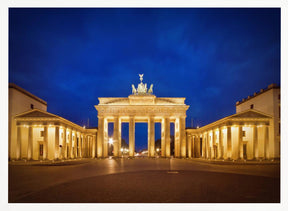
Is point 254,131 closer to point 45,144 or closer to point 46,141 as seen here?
point 46,141

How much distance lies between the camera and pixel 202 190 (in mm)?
12391

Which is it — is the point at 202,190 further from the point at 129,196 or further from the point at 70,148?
the point at 70,148

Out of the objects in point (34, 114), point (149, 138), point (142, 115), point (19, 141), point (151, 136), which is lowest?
point (149, 138)

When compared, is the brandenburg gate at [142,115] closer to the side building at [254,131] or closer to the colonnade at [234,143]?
the colonnade at [234,143]

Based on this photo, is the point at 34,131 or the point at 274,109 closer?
the point at 274,109

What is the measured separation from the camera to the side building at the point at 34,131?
44.3 meters

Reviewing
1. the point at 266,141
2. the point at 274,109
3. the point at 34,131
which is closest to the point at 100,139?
the point at 34,131

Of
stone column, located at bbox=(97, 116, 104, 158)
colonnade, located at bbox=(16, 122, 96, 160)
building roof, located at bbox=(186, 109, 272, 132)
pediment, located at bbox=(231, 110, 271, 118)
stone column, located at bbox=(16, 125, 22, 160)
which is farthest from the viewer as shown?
stone column, located at bbox=(97, 116, 104, 158)

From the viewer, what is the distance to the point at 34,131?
Answer: 49438mm

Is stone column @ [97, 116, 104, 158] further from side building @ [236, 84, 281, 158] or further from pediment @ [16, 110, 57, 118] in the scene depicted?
side building @ [236, 84, 281, 158]

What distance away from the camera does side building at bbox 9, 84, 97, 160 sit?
44281mm

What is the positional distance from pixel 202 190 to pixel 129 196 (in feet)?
13.5

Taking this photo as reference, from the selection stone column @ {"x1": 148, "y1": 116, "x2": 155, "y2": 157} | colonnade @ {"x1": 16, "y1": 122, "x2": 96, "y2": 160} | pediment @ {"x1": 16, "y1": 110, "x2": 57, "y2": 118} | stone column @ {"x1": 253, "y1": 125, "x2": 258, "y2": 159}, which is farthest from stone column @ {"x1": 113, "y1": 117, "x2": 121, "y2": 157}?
stone column @ {"x1": 253, "y1": 125, "x2": 258, "y2": 159}

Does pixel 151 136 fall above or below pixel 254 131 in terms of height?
below
